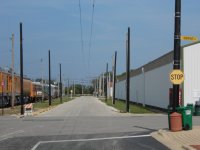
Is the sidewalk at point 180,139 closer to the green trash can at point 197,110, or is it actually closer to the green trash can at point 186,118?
the green trash can at point 186,118

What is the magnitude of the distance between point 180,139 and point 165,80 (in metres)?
29.7

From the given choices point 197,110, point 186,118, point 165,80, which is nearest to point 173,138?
point 186,118

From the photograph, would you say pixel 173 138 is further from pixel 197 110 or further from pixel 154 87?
pixel 154 87

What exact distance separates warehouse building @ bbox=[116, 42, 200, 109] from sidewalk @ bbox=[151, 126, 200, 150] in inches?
799

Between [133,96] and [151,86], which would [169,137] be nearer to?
[151,86]

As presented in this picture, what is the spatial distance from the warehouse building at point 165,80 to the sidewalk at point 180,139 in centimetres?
2030

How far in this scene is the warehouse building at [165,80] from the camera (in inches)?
1601

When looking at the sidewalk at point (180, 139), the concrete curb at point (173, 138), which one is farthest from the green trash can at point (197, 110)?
the concrete curb at point (173, 138)

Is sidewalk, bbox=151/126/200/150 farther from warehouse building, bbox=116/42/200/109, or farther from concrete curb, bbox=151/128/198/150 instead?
warehouse building, bbox=116/42/200/109

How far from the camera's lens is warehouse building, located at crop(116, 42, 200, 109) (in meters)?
40.7

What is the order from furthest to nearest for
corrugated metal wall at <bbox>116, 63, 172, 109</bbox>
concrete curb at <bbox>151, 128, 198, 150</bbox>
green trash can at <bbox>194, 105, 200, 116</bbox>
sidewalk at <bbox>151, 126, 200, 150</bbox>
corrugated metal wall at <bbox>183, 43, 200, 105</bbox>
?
corrugated metal wall at <bbox>116, 63, 172, 109</bbox>
corrugated metal wall at <bbox>183, 43, 200, 105</bbox>
green trash can at <bbox>194, 105, 200, 116</bbox>
concrete curb at <bbox>151, 128, 198, 150</bbox>
sidewalk at <bbox>151, 126, 200, 150</bbox>

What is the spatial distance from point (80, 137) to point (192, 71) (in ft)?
72.6

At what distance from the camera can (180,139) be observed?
58.4ft

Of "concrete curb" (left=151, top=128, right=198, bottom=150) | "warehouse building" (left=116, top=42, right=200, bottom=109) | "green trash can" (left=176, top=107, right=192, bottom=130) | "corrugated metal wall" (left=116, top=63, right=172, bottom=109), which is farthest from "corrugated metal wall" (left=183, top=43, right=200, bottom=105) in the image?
"concrete curb" (left=151, top=128, right=198, bottom=150)
